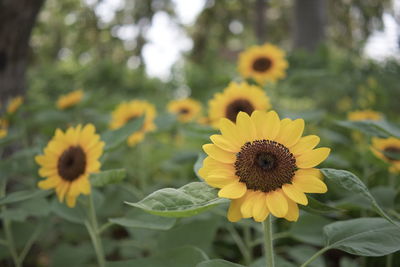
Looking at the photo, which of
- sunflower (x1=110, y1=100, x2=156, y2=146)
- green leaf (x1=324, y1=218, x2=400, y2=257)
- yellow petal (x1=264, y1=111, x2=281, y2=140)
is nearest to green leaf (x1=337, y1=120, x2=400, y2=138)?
green leaf (x1=324, y1=218, x2=400, y2=257)

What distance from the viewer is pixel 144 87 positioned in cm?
574

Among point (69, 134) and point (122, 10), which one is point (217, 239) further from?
point (122, 10)

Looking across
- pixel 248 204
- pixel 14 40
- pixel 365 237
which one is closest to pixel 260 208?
pixel 248 204

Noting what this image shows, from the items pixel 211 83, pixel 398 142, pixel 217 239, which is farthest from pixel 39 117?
pixel 211 83

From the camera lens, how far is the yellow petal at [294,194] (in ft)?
2.77

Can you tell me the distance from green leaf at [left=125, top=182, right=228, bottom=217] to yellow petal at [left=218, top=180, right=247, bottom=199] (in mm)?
24

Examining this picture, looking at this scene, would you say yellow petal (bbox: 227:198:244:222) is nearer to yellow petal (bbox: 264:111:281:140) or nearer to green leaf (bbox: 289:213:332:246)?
yellow petal (bbox: 264:111:281:140)

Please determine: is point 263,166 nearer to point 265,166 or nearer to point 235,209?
point 265,166

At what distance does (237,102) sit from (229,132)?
107 cm

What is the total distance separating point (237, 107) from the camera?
2.00 metres

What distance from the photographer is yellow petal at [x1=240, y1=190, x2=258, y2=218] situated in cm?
85

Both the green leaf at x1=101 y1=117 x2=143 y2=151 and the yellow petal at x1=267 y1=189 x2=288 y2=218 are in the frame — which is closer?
the yellow petal at x1=267 y1=189 x2=288 y2=218

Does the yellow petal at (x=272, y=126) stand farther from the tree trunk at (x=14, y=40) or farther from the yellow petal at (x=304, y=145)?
the tree trunk at (x=14, y=40)

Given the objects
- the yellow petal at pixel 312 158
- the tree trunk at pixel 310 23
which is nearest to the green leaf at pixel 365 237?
the yellow petal at pixel 312 158
